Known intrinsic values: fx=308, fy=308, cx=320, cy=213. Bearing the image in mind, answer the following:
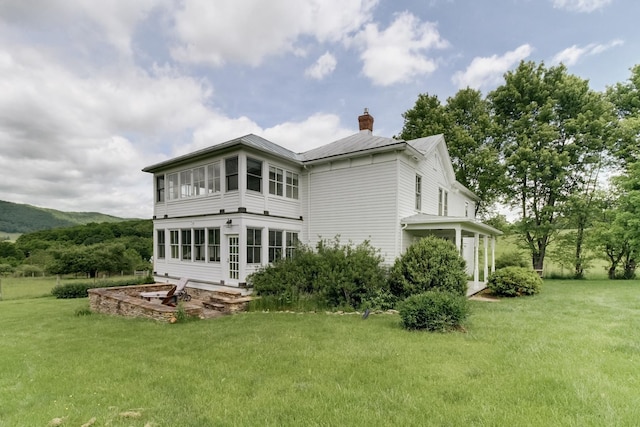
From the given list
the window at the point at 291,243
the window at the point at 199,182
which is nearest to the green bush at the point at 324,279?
the window at the point at 291,243

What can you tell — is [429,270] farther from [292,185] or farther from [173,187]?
[173,187]

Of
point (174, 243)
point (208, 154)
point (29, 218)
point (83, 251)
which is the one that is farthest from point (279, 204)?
point (29, 218)

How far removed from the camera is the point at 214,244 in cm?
1248

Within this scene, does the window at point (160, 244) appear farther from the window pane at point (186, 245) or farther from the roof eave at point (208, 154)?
the roof eave at point (208, 154)

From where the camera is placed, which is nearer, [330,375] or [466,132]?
[330,375]

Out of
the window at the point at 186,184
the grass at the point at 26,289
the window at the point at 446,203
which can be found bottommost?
the grass at the point at 26,289

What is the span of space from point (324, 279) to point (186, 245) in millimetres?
7048

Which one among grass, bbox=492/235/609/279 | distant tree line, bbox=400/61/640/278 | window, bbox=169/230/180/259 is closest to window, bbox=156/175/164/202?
window, bbox=169/230/180/259

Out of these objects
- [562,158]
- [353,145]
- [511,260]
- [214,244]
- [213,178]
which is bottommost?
[511,260]

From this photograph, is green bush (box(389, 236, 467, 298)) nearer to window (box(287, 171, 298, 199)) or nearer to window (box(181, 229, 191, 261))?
window (box(287, 171, 298, 199))

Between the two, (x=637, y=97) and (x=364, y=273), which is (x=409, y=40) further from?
(x=637, y=97)

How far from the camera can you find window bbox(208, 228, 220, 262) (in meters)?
12.4

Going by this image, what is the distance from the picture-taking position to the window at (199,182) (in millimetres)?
13134

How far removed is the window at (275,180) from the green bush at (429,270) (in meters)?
5.67
